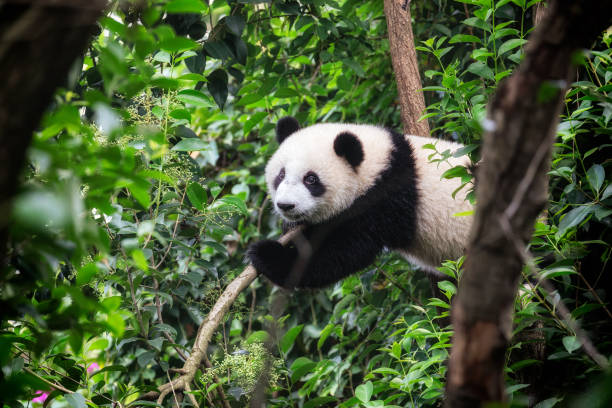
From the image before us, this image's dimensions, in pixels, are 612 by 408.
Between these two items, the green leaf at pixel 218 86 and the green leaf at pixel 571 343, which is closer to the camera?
the green leaf at pixel 571 343

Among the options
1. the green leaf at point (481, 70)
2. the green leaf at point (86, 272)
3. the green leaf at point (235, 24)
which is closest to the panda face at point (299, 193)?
the green leaf at point (235, 24)

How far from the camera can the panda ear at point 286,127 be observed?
12.7 feet

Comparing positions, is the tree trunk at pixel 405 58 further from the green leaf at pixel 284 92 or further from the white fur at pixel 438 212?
the green leaf at pixel 284 92

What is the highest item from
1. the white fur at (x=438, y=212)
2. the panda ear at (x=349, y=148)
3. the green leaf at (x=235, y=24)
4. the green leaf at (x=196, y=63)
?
the green leaf at (x=235, y=24)

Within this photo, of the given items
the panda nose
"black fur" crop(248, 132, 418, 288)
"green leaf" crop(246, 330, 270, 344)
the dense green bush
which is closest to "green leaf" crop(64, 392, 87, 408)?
the dense green bush

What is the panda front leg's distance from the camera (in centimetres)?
337

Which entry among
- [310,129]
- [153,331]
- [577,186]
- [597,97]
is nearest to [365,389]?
[153,331]

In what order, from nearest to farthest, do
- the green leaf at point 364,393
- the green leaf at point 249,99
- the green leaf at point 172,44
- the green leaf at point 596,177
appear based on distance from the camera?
the green leaf at point 172,44 < the green leaf at point 364,393 < the green leaf at point 596,177 < the green leaf at point 249,99

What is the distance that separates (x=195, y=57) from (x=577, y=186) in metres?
2.29

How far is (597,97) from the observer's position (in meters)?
2.40

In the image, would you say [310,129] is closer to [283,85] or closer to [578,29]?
[283,85]

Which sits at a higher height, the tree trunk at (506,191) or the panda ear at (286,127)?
the tree trunk at (506,191)

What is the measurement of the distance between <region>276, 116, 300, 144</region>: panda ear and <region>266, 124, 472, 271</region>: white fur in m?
0.28

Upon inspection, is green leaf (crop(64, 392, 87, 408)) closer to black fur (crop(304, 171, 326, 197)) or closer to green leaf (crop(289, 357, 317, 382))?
green leaf (crop(289, 357, 317, 382))
